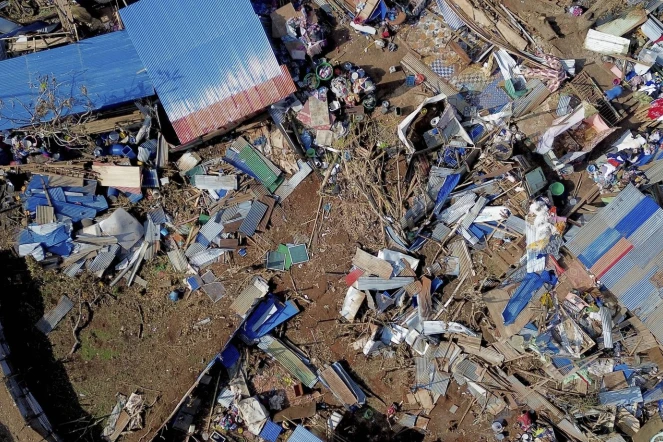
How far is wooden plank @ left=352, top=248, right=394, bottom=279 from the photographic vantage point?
15.3 meters

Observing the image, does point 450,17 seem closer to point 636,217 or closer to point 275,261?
point 636,217

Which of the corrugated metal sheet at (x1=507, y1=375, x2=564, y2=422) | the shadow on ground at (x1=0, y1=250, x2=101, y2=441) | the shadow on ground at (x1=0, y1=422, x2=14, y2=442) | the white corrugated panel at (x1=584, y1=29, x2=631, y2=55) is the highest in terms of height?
the white corrugated panel at (x1=584, y1=29, x2=631, y2=55)

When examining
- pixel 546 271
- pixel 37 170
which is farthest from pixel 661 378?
pixel 37 170

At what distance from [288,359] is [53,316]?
6.94 meters

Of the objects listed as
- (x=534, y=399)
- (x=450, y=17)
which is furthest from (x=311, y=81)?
(x=534, y=399)

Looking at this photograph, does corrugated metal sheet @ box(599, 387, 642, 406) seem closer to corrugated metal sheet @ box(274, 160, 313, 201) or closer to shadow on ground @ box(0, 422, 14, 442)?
corrugated metal sheet @ box(274, 160, 313, 201)

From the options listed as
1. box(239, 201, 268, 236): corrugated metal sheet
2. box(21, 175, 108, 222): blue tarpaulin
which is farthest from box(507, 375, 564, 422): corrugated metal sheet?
box(21, 175, 108, 222): blue tarpaulin

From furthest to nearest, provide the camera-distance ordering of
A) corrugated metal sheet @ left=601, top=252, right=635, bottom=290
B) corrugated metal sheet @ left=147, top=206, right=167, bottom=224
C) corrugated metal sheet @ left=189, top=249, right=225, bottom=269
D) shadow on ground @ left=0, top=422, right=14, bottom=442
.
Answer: corrugated metal sheet @ left=147, top=206, right=167, bottom=224 < corrugated metal sheet @ left=189, top=249, right=225, bottom=269 < shadow on ground @ left=0, top=422, right=14, bottom=442 < corrugated metal sheet @ left=601, top=252, right=635, bottom=290

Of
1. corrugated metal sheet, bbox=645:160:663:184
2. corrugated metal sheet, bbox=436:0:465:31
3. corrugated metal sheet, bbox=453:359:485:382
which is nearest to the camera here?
corrugated metal sheet, bbox=645:160:663:184

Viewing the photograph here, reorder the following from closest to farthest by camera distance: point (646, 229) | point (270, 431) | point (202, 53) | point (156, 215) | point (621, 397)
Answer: point (646, 229), point (202, 53), point (621, 397), point (270, 431), point (156, 215)

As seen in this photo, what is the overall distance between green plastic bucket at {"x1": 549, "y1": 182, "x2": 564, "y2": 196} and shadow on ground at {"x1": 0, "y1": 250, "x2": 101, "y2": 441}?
14481mm

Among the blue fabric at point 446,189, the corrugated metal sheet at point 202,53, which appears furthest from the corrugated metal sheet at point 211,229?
the blue fabric at point 446,189

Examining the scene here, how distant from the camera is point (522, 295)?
1485 cm

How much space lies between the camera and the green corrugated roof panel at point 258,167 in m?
15.7
